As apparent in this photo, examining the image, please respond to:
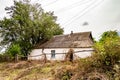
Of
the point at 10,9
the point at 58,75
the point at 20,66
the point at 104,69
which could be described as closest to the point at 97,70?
the point at 104,69

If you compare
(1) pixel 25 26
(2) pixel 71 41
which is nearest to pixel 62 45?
(2) pixel 71 41

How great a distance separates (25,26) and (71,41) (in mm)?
6659

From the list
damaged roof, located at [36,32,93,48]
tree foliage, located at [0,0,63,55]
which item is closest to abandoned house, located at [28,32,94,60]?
damaged roof, located at [36,32,93,48]

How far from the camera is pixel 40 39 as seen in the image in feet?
100

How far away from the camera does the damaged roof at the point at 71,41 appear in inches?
1018

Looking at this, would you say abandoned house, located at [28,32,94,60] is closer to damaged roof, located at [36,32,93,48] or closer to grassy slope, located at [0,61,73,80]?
damaged roof, located at [36,32,93,48]

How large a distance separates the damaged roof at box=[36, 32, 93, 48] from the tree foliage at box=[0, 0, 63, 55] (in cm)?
142

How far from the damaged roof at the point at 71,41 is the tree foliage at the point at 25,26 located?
4.65ft

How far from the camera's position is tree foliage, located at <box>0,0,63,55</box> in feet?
93.0

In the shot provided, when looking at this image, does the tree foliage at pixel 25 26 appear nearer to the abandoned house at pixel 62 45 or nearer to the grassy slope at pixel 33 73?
the abandoned house at pixel 62 45

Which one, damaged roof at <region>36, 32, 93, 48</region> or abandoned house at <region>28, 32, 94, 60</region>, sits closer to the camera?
abandoned house at <region>28, 32, 94, 60</region>

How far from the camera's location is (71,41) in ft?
90.0

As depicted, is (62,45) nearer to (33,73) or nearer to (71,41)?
(71,41)

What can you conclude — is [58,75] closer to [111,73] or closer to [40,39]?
[111,73]
